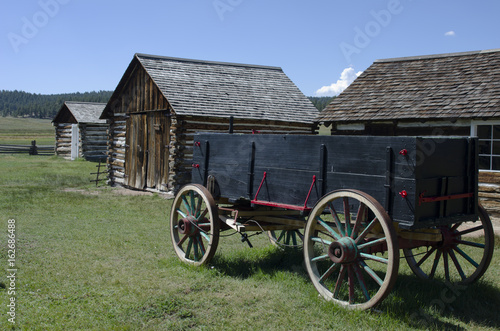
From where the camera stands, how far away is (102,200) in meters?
13.0

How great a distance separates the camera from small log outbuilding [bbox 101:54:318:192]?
14.2 meters

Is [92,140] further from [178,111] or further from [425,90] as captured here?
[425,90]

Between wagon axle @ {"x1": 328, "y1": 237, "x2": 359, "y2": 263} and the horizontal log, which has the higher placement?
the horizontal log

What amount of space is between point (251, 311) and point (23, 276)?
9.35ft

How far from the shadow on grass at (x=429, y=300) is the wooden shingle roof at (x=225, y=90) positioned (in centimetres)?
836

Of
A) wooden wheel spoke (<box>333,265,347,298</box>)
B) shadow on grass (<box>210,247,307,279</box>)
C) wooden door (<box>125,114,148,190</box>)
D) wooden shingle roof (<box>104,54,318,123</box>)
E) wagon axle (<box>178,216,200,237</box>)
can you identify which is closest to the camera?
wooden wheel spoke (<box>333,265,347,298</box>)

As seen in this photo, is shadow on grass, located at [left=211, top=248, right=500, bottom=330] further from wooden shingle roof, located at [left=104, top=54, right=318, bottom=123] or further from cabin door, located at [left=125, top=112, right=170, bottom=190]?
cabin door, located at [left=125, top=112, right=170, bottom=190]

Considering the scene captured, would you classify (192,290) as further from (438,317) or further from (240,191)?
(438,317)

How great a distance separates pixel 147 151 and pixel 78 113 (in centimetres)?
1699

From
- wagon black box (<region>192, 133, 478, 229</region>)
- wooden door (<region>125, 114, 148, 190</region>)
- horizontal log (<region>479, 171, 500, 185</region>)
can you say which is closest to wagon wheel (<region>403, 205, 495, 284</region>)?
wagon black box (<region>192, 133, 478, 229</region>)

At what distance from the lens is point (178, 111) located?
13617 millimetres

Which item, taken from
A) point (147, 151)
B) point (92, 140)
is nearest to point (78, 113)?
point (92, 140)

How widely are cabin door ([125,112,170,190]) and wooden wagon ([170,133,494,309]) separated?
348 inches

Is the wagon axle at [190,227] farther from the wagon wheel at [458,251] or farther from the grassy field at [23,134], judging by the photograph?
the grassy field at [23,134]
